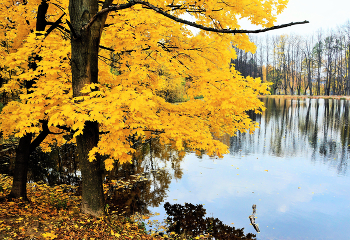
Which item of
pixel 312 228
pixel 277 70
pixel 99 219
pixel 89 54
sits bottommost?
pixel 312 228

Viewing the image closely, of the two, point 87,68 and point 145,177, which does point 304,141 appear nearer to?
point 145,177

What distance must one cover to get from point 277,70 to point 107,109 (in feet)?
234

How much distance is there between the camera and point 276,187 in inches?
367

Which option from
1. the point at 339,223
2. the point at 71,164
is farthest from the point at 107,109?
the point at 71,164

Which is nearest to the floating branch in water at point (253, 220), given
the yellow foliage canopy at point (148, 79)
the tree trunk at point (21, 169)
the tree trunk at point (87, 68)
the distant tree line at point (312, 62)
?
the yellow foliage canopy at point (148, 79)

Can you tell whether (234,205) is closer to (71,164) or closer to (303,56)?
(71,164)

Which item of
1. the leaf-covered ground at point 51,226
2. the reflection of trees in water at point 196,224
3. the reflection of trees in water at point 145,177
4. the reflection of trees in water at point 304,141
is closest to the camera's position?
the leaf-covered ground at point 51,226

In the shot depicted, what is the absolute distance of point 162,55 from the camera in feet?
15.9

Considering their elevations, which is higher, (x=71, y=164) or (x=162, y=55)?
(x=162, y=55)

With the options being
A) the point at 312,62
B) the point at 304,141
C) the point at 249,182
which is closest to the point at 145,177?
the point at 249,182

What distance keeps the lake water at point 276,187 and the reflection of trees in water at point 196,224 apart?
31cm

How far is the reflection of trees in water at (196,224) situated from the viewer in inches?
252

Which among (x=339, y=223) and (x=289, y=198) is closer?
(x=339, y=223)

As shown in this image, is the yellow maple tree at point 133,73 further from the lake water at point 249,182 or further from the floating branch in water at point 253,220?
the lake water at point 249,182
